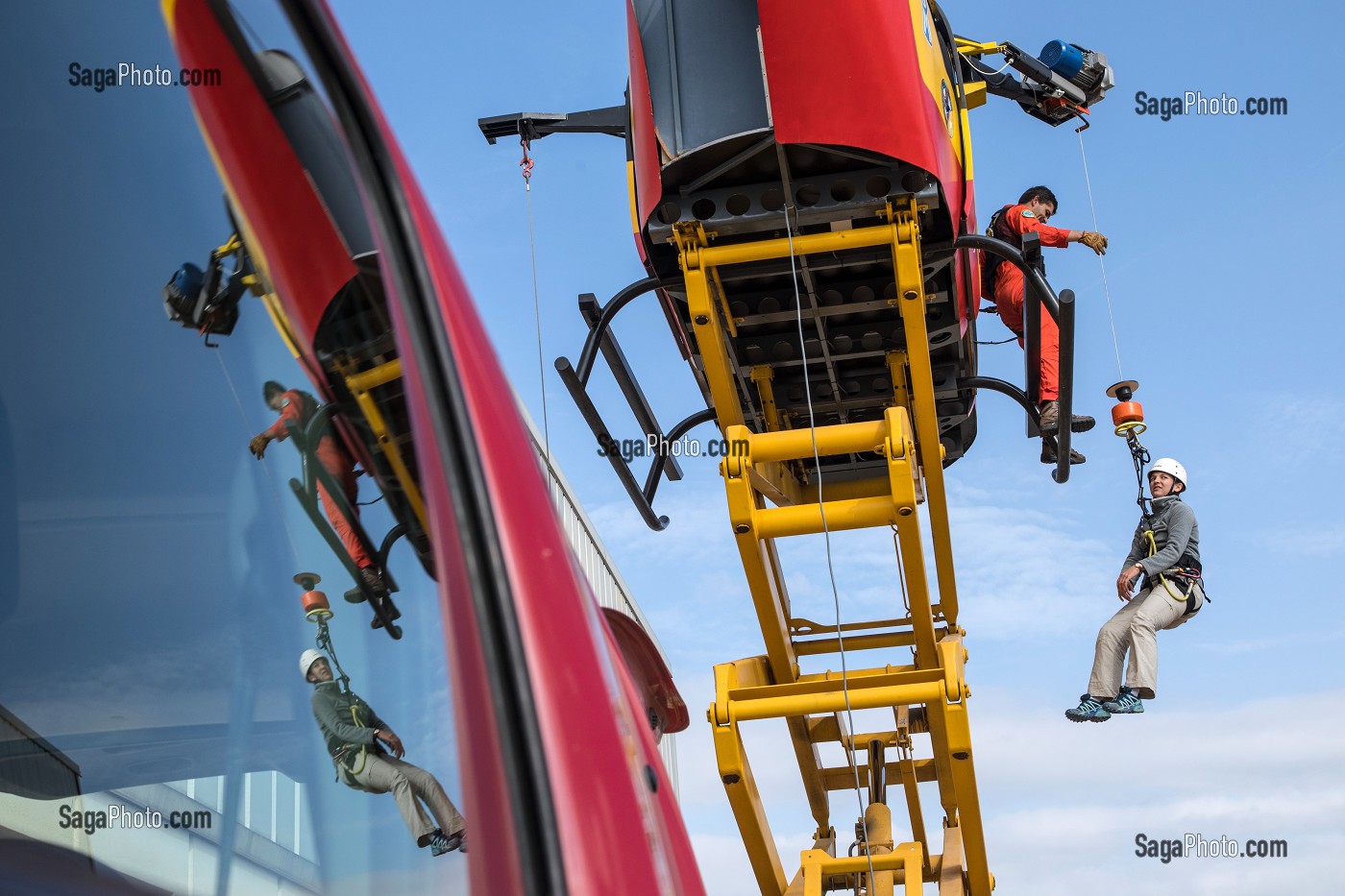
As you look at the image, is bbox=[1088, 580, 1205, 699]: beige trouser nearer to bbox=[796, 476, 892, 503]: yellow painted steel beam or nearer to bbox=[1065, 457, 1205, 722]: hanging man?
bbox=[1065, 457, 1205, 722]: hanging man

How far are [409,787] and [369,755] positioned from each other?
0.20 feet

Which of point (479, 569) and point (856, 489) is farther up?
point (856, 489)

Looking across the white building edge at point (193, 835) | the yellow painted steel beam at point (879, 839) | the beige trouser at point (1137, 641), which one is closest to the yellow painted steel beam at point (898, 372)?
the beige trouser at point (1137, 641)

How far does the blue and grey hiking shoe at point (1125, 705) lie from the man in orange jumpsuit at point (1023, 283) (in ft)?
3.69

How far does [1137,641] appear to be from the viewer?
5.99 metres

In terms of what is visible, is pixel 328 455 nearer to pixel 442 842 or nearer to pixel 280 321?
pixel 280 321

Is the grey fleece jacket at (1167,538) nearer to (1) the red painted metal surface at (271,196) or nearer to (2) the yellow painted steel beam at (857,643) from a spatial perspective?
(2) the yellow painted steel beam at (857,643)

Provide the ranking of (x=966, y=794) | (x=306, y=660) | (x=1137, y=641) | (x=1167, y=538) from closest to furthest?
1. (x=306, y=660)
2. (x=966, y=794)
3. (x=1137, y=641)
4. (x=1167, y=538)

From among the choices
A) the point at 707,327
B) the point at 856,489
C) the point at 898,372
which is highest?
the point at 707,327

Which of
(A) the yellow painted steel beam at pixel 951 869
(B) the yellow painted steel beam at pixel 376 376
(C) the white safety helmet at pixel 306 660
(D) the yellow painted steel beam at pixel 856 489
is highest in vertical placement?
(D) the yellow painted steel beam at pixel 856 489

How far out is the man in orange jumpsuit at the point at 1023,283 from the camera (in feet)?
18.9

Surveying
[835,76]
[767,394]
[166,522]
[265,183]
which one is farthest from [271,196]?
[767,394]

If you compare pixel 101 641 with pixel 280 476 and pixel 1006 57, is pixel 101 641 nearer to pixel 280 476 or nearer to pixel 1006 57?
pixel 280 476

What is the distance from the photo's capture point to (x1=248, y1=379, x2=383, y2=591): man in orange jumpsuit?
1540 mm
